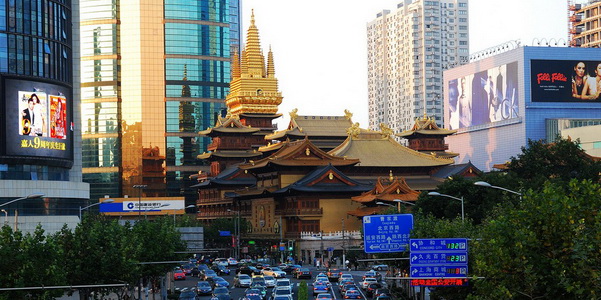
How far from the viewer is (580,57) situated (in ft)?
636

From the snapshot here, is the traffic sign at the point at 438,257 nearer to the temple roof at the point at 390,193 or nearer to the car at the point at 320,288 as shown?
the car at the point at 320,288

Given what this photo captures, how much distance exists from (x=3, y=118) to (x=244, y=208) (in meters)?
81.1

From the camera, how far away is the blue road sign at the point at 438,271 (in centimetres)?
5488

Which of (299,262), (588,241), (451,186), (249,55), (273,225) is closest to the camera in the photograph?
(588,241)

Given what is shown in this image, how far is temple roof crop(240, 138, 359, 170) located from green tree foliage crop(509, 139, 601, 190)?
3804 cm

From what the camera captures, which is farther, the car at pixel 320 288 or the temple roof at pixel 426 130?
the temple roof at pixel 426 130

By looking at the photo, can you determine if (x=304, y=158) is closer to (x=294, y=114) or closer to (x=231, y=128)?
(x=294, y=114)

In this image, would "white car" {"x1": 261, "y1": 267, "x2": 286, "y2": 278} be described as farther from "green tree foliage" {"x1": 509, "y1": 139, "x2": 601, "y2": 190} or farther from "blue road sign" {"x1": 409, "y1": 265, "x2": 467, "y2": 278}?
"blue road sign" {"x1": 409, "y1": 265, "x2": 467, "y2": 278}

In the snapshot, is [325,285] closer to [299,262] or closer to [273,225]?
[299,262]

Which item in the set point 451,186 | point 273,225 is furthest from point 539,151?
point 273,225

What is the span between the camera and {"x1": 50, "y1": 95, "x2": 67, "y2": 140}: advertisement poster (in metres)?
92.9

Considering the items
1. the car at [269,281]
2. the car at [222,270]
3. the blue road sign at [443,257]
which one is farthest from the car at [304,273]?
the blue road sign at [443,257]

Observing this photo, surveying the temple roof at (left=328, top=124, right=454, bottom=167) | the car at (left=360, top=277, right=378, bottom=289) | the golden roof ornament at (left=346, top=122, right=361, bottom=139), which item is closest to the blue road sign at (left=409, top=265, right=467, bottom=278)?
the car at (left=360, top=277, right=378, bottom=289)

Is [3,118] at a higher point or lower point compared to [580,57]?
lower
